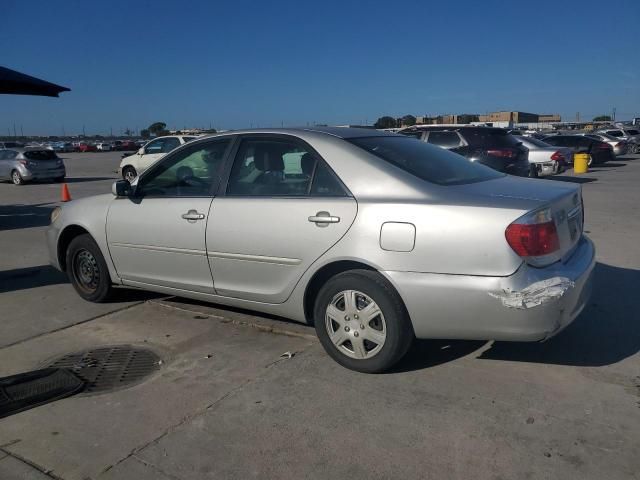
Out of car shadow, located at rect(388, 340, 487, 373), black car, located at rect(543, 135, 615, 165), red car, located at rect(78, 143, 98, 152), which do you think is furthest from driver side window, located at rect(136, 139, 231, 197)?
red car, located at rect(78, 143, 98, 152)

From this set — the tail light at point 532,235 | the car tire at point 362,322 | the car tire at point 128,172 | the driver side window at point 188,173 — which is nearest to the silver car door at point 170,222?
the driver side window at point 188,173

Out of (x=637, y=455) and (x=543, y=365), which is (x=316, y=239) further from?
(x=637, y=455)

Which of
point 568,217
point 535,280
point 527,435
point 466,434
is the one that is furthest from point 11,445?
point 568,217

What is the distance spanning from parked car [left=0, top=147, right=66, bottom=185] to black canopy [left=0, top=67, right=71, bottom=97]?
560 inches

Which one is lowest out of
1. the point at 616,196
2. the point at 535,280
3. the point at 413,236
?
the point at 616,196

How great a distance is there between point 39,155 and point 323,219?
20.7 metres

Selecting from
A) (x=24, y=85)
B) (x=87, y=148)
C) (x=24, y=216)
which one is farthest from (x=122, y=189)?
(x=87, y=148)

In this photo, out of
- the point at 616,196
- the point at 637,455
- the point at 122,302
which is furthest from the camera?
the point at 616,196

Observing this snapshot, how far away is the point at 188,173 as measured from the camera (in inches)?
188

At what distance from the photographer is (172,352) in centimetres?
430

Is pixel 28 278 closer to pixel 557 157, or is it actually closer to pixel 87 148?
pixel 557 157

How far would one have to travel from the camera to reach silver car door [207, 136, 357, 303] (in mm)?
3842

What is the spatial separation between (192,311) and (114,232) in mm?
985

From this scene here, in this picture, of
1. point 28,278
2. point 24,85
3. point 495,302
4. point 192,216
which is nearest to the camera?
point 495,302
